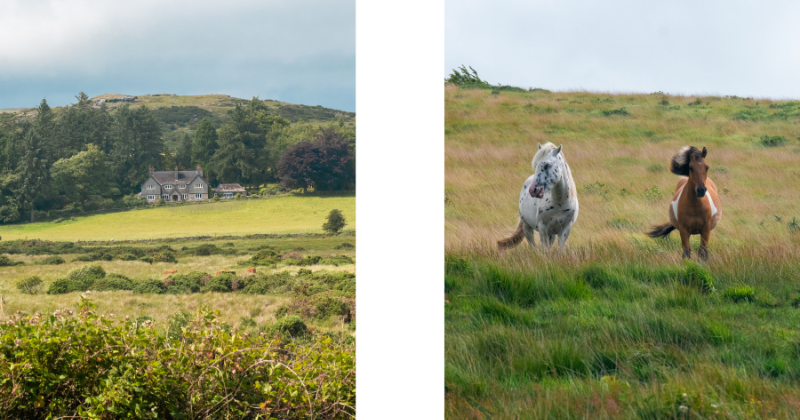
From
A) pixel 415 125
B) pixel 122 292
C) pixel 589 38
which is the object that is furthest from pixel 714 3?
pixel 122 292

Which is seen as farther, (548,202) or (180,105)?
(548,202)

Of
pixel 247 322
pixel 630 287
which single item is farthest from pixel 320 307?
pixel 630 287

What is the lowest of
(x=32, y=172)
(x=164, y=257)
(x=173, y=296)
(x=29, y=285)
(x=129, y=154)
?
(x=173, y=296)

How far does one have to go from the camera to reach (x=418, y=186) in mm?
1227

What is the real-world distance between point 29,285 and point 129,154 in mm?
908

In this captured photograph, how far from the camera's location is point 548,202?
3723 mm

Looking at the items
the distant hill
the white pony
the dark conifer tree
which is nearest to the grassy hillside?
the distant hill

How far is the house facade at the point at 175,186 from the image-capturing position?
284 cm

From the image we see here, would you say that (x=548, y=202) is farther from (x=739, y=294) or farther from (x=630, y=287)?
(x=739, y=294)

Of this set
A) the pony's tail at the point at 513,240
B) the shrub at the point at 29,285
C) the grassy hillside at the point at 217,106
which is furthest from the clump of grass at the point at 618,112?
the shrub at the point at 29,285

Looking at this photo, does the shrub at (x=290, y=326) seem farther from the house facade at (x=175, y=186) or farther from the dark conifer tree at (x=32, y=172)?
the dark conifer tree at (x=32, y=172)

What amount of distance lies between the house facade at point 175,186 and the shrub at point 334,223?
0.81 meters

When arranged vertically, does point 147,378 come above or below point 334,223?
below

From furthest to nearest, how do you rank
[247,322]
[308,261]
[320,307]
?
[308,261] < [320,307] < [247,322]
